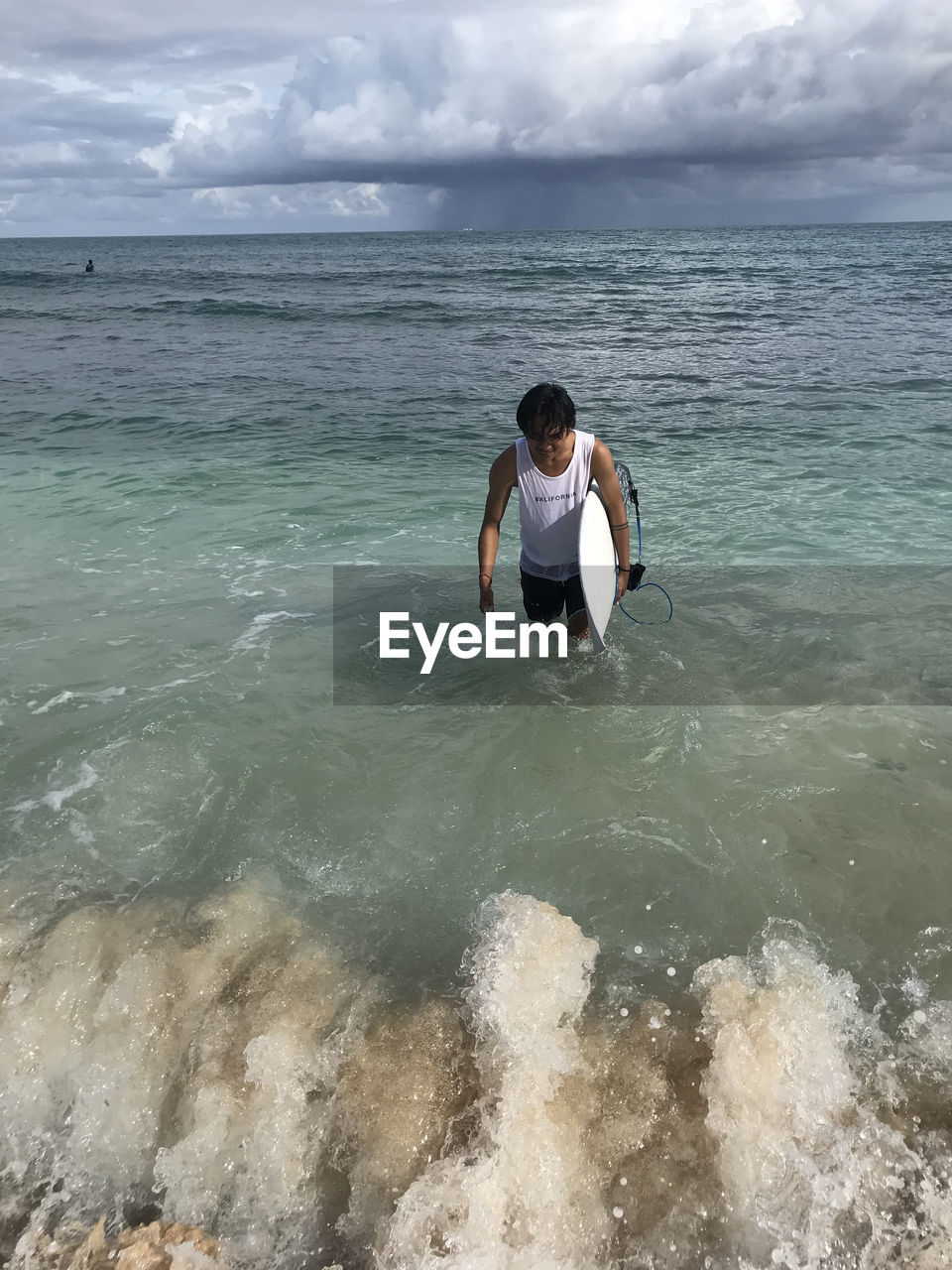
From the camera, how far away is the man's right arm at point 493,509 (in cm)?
533

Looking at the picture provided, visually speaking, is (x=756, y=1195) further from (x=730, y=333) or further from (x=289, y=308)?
(x=289, y=308)

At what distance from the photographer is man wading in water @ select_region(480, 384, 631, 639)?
493 centimetres

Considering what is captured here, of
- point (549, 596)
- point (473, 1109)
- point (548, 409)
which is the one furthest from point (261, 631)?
point (473, 1109)

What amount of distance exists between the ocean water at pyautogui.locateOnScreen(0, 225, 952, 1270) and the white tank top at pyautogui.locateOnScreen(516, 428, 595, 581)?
106 centimetres

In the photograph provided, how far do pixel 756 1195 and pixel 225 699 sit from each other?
459 cm

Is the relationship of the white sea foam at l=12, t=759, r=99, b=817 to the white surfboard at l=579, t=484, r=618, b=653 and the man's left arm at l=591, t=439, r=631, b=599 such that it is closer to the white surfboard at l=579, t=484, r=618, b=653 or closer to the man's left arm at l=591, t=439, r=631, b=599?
the white surfboard at l=579, t=484, r=618, b=653

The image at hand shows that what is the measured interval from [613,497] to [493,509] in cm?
81

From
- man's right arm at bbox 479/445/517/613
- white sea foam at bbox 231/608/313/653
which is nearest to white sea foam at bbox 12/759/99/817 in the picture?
white sea foam at bbox 231/608/313/653

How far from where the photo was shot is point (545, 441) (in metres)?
4.95

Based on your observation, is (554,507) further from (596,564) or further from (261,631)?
(261,631)

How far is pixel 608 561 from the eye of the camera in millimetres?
5898

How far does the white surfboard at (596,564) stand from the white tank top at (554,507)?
61 millimetres

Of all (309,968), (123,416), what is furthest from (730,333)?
(309,968)

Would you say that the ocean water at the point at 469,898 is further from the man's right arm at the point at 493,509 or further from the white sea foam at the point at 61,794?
the man's right arm at the point at 493,509
